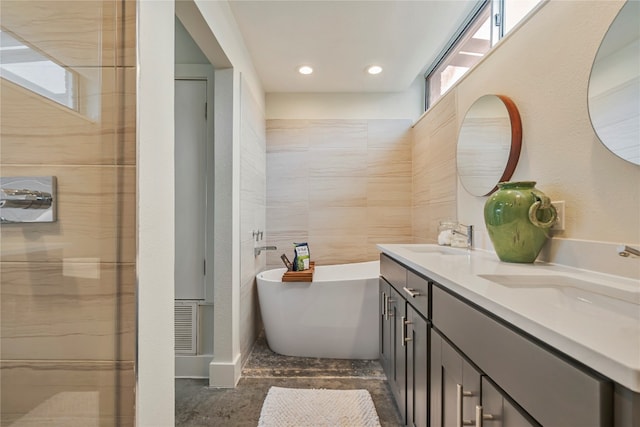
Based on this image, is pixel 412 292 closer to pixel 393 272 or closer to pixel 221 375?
pixel 393 272

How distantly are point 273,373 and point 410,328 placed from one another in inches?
50.1

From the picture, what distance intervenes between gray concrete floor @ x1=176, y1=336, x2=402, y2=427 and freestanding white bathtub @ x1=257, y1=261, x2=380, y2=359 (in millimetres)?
92

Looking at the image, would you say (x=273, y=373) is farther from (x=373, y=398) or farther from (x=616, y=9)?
(x=616, y=9)

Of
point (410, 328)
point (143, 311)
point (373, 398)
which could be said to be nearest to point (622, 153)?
point (410, 328)

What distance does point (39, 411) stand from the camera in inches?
34.8

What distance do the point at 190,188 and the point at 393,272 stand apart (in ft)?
5.00

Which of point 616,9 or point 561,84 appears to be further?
point 561,84

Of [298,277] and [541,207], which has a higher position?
[541,207]

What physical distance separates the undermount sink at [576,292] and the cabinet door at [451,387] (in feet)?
0.91

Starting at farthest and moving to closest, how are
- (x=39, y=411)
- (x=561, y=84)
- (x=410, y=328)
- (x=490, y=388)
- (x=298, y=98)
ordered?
(x=298, y=98), (x=410, y=328), (x=561, y=84), (x=39, y=411), (x=490, y=388)

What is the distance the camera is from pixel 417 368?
130 centimetres

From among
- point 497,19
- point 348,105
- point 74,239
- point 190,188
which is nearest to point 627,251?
point 74,239

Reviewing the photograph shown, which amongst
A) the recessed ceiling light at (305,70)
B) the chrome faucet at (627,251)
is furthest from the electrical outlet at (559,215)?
the recessed ceiling light at (305,70)

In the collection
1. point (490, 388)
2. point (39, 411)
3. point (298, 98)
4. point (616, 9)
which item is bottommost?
point (39, 411)
